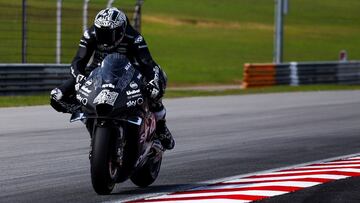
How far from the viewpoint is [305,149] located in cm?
1437

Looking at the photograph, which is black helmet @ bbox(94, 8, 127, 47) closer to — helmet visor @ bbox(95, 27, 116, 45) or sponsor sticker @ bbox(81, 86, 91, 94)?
helmet visor @ bbox(95, 27, 116, 45)

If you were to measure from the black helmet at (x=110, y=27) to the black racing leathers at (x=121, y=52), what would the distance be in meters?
0.13

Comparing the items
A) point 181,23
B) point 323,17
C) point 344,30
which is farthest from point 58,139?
point 323,17

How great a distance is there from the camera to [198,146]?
1438 cm

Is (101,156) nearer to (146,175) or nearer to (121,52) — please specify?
(121,52)

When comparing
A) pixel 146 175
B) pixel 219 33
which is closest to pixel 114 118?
pixel 146 175

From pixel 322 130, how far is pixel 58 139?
188 inches

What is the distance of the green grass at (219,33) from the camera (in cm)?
4341

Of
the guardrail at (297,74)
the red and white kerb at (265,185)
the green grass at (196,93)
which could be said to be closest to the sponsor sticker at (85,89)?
the red and white kerb at (265,185)

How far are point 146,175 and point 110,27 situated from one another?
1628 millimetres

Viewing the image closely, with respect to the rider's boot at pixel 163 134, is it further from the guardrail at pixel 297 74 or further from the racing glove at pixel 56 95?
the guardrail at pixel 297 74

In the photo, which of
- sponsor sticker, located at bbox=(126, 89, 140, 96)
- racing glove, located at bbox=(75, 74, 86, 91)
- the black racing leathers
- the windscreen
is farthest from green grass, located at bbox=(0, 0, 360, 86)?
sponsor sticker, located at bbox=(126, 89, 140, 96)

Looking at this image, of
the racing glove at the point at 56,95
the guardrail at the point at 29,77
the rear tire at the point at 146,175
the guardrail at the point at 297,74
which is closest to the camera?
the racing glove at the point at 56,95

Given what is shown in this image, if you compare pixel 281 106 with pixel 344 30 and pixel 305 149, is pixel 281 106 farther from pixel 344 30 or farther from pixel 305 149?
pixel 344 30
